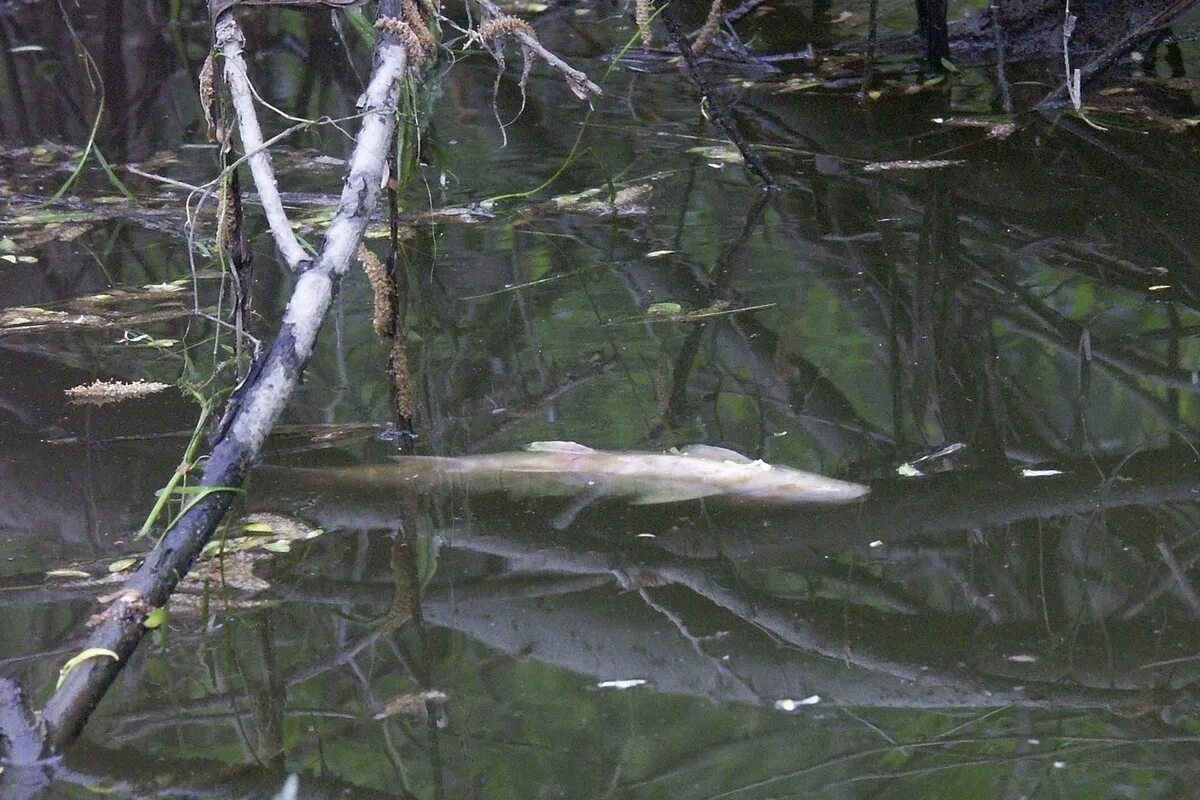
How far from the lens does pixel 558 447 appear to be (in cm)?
374

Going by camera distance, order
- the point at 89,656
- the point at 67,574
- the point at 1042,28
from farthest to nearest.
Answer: the point at 1042,28 < the point at 67,574 < the point at 89,656

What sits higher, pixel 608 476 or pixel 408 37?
pixel 408 37

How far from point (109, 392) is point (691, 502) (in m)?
1.93

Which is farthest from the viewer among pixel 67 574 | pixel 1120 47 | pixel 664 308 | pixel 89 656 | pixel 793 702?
pixel 1120 47

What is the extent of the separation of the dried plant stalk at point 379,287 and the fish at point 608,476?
0.39 metres

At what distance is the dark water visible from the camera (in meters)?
2.60

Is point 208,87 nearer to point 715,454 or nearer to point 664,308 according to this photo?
point 715,454

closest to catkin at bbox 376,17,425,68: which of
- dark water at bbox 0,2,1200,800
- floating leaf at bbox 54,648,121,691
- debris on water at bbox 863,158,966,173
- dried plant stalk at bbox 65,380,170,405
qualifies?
dark water at bbox 0,2,1200,800

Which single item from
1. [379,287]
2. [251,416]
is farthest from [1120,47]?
[251,416]

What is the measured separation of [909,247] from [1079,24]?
352 centimetres

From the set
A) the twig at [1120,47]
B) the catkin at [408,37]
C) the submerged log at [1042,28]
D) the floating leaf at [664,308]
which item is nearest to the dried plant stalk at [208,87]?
the catkin at [408,37]

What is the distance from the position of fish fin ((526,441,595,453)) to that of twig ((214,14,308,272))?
3.02 feet

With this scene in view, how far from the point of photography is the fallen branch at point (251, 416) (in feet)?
7.97

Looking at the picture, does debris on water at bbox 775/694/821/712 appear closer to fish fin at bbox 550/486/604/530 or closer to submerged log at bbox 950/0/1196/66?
fish fin at bbox 550/486/604/530
